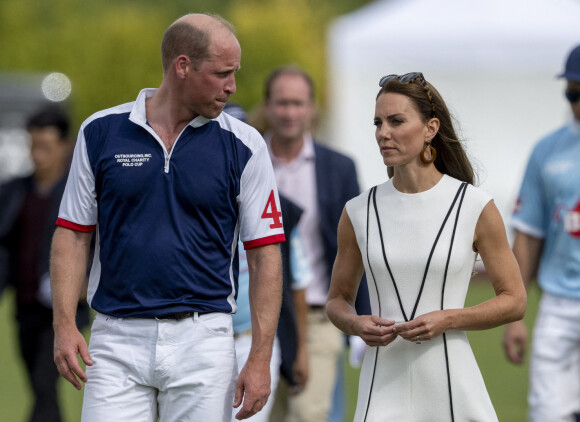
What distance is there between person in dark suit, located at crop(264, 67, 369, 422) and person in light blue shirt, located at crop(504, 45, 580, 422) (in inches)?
47.2

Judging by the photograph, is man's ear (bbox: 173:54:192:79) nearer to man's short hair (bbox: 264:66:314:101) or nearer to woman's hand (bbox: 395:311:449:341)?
woman's hand (bbox: 395:311:449:341)

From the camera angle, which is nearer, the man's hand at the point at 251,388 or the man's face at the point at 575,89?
the man's hand at the point at 251,388

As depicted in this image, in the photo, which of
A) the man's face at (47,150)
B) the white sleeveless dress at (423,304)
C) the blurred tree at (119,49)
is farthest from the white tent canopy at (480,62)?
the blurred tree at (119,49)

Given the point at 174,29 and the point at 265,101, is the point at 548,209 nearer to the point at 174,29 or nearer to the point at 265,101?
the point at 265,101

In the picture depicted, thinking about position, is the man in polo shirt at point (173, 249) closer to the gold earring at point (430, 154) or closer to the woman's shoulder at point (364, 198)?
the woman's shoulder at point (364, 198)

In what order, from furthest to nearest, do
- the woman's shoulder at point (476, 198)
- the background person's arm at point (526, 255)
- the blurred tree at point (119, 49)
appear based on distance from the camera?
the blurred tree at point (119, 49)
the background person's arm at point (526, 255)
the woman's shoulder at point (476, 198)

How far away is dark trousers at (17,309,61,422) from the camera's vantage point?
7.79m

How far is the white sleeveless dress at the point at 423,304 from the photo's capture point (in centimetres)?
442

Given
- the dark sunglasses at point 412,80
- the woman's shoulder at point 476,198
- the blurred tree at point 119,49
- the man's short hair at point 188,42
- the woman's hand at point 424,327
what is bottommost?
the woman's hand at point 424,327

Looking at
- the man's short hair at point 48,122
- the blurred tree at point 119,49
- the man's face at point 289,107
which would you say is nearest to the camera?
the man's face at point 289,107

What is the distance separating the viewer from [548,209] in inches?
269

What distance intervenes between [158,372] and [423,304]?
1.10 m

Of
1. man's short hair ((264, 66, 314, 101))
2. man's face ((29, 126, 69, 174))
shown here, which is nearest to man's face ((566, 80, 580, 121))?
man's short hair ((264, 66, 314, 101))

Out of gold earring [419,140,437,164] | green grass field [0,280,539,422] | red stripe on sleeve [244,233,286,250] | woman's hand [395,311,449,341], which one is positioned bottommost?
green grass field [0,280,539,422]
